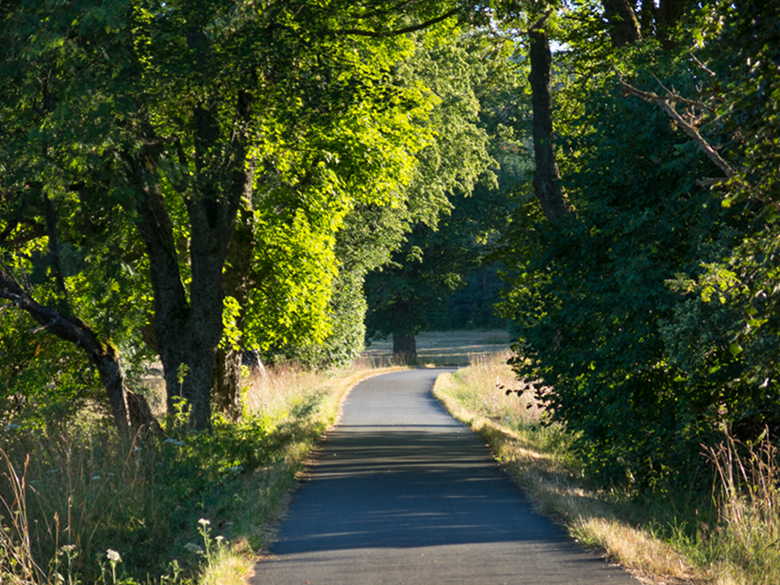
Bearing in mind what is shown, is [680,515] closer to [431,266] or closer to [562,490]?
[562,490]

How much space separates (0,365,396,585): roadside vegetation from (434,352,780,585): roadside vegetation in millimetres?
3308

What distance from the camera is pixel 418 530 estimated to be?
788 centimetres

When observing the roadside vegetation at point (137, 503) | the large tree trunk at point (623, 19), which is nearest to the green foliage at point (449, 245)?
the large tree trunk at point (623, 19)

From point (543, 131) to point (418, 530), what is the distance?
851 cm

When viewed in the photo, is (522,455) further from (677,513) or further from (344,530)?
(344,530)

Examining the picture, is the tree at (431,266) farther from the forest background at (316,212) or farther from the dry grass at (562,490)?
the forest background at (316,212)

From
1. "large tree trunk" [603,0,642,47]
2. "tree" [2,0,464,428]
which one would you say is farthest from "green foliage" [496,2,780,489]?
"tree" [2,0,464,428]

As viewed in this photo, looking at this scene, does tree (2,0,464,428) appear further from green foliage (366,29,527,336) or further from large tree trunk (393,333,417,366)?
large tree trunk (393,333,417,366)

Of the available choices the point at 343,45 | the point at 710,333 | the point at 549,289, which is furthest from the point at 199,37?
the point at 710,333

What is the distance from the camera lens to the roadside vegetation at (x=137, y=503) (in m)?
6.16

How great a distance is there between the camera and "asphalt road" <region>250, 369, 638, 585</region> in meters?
6.35

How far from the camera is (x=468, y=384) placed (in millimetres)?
28297

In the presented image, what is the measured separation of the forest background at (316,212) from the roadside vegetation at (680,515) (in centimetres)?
33

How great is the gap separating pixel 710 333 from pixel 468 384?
21095 millimetres
